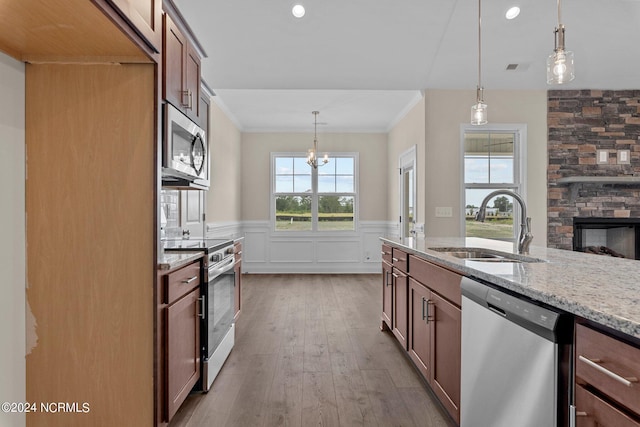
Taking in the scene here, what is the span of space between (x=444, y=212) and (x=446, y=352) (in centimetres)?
301

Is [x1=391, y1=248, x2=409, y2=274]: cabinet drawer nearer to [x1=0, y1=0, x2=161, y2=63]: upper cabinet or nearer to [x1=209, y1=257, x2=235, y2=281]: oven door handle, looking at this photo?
[x1=209, y1=257, x2=235, y2=281]: oven door handle

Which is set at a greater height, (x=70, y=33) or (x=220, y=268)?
(x=70, y=33)

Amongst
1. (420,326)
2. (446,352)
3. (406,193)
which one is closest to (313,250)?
(406,193)

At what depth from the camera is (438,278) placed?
206cm

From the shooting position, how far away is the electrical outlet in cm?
472

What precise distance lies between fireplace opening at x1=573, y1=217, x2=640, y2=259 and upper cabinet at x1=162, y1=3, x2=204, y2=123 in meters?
4.73

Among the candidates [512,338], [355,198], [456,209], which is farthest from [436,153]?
[512,338]

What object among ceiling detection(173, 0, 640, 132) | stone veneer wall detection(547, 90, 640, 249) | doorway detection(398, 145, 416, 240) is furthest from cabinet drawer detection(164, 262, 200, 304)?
stone veneer wall detection(547, 90, 640, 249)

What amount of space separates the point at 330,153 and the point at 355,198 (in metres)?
0.96

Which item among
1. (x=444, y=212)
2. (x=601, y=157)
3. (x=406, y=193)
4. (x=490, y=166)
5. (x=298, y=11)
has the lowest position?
(x=444, y=212)

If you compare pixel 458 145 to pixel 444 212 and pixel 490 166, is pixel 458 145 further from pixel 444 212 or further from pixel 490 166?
pixel 444 212

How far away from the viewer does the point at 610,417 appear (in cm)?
88

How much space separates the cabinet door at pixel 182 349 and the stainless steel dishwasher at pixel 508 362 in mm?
1383

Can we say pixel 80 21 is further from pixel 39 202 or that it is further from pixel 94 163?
pixel 39 202
